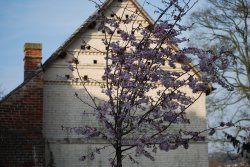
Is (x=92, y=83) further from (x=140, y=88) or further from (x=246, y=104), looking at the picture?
(x=246, y=104)

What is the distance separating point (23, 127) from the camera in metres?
13.3

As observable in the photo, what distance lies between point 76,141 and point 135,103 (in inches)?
284

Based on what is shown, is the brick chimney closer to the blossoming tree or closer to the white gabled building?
the white gabled building

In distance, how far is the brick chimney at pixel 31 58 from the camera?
14465mm

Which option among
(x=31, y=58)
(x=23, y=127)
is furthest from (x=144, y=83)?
(x=31, y=58)

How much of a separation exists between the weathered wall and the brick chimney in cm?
78

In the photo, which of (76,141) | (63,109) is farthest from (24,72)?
(76,141)

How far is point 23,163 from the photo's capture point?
42.4 feet

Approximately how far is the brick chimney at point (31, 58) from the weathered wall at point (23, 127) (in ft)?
2.57

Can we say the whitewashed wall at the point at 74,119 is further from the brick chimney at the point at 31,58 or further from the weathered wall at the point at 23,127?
the weathered wall at the point at 23,127

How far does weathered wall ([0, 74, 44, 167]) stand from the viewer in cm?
1296

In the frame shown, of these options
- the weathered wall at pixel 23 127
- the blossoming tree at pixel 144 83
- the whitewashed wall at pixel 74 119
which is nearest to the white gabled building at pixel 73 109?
the whitewashed wall at pixel 74 119

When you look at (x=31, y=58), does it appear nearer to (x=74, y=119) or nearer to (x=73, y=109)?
(x=73, y=109)

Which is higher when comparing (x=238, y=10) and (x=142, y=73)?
(x=238, y=10)
